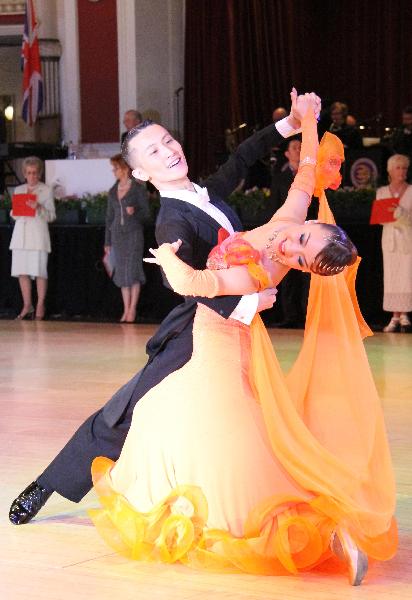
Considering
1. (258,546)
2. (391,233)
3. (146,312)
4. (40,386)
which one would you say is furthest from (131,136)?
(146,312)

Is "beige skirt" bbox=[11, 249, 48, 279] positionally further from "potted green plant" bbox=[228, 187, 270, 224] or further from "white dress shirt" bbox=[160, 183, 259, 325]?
"white dress shirt" bbox=[160, 183, 259, 325]

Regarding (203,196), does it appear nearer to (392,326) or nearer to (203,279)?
(203,279)

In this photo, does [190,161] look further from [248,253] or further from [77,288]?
[248,253]

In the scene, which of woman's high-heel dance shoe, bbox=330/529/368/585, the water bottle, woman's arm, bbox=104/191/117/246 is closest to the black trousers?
woman's high-heel dance shoe, bbox=330/529/368/585

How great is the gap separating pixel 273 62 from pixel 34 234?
647 centimetres

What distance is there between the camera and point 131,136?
11.8 ft

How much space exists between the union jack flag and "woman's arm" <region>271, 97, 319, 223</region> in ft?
42.3

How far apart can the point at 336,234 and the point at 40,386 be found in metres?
4.21

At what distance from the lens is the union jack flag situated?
16000 mm

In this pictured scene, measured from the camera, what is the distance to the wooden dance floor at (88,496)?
3227 mm

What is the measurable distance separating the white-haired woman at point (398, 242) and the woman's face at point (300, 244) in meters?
6.11

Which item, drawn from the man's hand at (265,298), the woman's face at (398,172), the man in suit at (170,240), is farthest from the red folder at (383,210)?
the man's hand at (265,298)

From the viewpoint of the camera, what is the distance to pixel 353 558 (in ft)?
10.6

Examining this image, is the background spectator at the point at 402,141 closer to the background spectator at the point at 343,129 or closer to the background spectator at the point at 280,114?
the background spectator at the point at 343,129
